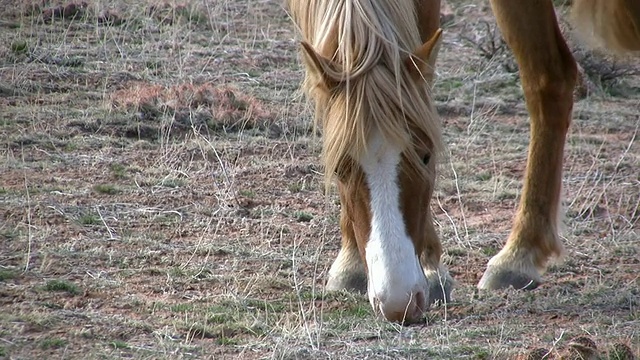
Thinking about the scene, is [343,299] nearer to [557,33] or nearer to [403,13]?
[403,13]

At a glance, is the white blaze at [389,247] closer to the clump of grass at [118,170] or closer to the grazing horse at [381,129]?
the grazing horse at [381,129]


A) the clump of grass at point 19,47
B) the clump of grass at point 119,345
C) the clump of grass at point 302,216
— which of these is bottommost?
the clump of grass at point 19,47

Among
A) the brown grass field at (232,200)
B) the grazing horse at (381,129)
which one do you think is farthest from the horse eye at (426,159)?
the brown grass field at (232,200)

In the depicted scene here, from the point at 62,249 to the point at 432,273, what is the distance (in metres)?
1.69

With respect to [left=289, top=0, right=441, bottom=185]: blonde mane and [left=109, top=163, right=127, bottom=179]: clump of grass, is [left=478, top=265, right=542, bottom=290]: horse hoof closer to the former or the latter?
[left=289, top=0, right=441, bottom=185]: blonde mane

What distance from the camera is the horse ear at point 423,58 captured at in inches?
166

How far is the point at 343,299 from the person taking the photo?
4.77 m

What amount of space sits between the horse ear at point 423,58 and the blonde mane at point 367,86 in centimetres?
2

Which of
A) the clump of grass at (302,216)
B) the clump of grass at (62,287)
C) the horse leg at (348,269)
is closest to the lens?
the clump of grass at (62,287)

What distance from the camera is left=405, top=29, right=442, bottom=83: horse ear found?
13.8ft

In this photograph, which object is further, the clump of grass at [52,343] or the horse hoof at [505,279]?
the horse hoof at [505,279]

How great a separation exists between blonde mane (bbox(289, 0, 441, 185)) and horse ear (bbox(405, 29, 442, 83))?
24 millimetres

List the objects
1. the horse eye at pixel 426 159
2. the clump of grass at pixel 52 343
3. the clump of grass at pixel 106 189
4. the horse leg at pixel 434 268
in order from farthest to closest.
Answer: the clump of grass at pixel 106 189
the horse leg at pixel 434 268
the horse eye at pixel 426 159
the clump of grass at pixel 52 343

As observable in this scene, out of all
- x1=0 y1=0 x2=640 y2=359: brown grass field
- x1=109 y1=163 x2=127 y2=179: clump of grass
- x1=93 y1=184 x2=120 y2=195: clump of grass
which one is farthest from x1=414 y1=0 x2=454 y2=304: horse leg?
x1=109 y1=163 x2=127 y2=179: clump of grass
